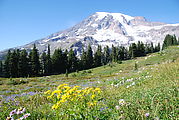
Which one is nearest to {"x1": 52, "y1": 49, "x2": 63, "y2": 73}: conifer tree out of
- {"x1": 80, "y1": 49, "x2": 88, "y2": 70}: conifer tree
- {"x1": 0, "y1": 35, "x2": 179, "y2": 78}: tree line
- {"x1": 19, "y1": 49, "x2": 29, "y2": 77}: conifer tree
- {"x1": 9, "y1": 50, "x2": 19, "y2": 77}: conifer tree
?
{"x1": 0, "y1": 35, "x2": 179, "y2": 78}: tree line

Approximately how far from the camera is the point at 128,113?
2.64 metres

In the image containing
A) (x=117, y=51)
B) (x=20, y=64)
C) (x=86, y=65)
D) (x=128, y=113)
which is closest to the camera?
(x=128, y=113)

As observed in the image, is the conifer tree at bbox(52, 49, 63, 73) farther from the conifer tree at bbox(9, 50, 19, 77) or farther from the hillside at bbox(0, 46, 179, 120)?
the hillside at bbox(0, 46, 179, 120)

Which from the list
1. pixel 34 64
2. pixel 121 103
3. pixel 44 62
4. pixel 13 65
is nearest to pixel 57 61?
pixel 44 62

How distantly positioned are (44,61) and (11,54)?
17.0 metres

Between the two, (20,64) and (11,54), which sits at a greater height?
(11,54)

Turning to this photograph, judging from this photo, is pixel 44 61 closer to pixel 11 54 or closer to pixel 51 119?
pixel 11 54

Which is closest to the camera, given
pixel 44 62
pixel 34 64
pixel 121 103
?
pixel 121 103

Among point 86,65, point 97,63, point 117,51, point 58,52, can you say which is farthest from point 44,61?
point 117,51

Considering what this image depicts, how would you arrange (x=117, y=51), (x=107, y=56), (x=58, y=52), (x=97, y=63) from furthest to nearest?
(x=107, y=56), (x=117, y=51), (x=97, y=63), (x=58, y=52)

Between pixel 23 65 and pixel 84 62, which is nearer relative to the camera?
pixel 23 65

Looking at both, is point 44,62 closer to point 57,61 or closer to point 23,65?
point 57,61

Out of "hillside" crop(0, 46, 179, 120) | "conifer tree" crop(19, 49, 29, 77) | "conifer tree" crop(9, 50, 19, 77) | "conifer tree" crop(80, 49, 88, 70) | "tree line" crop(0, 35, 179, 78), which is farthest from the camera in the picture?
"conifer tree" crop(80, 49, 88, 70)

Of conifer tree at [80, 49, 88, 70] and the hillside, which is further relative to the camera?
conifer tree at [80, 49, 88, 70]
